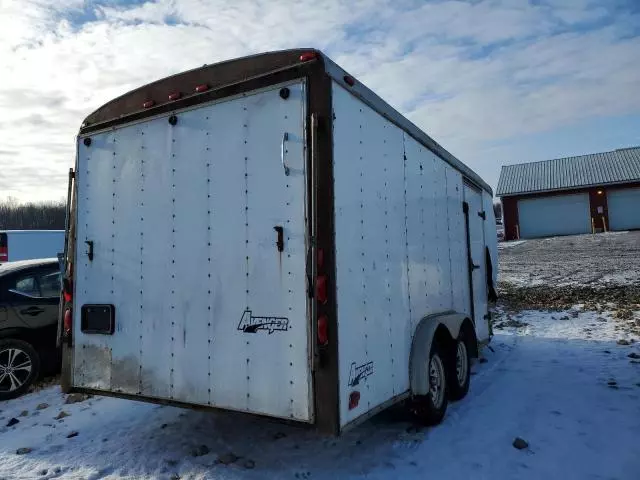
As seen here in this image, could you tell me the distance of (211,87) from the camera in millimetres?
3721

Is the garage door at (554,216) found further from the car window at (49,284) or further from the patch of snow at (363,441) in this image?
the car window at (49,284)

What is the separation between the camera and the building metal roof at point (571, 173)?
3027 cm

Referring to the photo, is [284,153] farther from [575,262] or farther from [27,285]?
[575,262]

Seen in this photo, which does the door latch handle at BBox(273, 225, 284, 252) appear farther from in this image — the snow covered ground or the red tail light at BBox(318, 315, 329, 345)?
the snow covered ground

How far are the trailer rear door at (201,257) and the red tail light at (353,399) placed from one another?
28 cm

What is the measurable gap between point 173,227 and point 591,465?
12.1 ft

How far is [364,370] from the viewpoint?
3412 millimetres

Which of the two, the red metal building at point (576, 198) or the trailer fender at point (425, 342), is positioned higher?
the red metal building at point (576, 198)

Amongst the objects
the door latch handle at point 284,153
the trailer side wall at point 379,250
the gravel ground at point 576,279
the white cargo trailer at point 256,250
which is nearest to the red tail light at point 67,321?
the white cargo trailer at point 256,250

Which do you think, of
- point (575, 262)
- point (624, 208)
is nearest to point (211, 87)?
point (575, 262)

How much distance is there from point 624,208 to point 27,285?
1287 inches

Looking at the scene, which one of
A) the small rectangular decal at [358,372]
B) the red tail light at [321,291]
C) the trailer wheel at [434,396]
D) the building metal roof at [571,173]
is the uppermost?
the building metal roof at [571,173]

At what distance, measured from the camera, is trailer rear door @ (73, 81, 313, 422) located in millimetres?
3303

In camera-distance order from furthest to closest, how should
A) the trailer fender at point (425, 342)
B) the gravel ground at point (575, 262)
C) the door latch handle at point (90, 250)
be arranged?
the gravel ground at point (575, 262) < the door latch handle at point (90, 250) < the trailer fender at point (425, 342)
